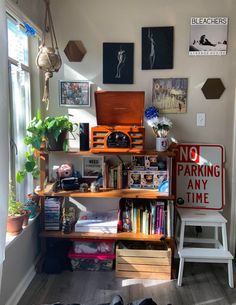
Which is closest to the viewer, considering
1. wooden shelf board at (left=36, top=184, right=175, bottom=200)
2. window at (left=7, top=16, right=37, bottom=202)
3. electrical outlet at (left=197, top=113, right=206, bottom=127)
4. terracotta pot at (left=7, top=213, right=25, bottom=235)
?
terracotta pot at (left=7, top=213, right=25, bottom=235)

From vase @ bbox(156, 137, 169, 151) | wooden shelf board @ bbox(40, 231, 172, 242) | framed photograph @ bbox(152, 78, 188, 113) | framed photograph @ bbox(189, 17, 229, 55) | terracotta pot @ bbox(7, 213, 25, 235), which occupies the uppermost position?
framed photograph @ bbox(189, 17, 229, 55)

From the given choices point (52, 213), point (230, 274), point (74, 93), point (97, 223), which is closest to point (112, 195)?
point (97, 223)

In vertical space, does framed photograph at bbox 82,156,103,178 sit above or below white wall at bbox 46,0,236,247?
below

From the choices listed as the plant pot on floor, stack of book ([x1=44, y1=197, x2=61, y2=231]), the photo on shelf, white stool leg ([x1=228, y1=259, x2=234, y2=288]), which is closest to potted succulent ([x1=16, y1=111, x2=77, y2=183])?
the plant pot on floor

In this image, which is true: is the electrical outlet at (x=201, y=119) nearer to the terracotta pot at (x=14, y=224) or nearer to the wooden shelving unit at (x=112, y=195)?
the wooden shelving unit at (x=112, y=195)

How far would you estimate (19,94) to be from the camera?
222 cm

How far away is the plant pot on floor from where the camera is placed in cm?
221

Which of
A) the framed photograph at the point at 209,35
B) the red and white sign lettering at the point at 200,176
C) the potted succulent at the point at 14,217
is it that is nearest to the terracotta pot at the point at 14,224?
the potted succulent at the point at 14,217

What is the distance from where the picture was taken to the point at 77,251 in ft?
7.68

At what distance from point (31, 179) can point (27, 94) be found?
70 centimetres

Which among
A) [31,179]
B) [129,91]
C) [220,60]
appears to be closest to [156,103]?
[129,91]

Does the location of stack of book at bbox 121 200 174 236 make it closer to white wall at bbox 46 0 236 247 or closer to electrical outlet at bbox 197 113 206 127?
white wall at bbox 46 0 236 247

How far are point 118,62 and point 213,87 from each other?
0.80 m

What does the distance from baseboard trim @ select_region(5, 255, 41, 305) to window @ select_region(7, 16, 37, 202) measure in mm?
552
